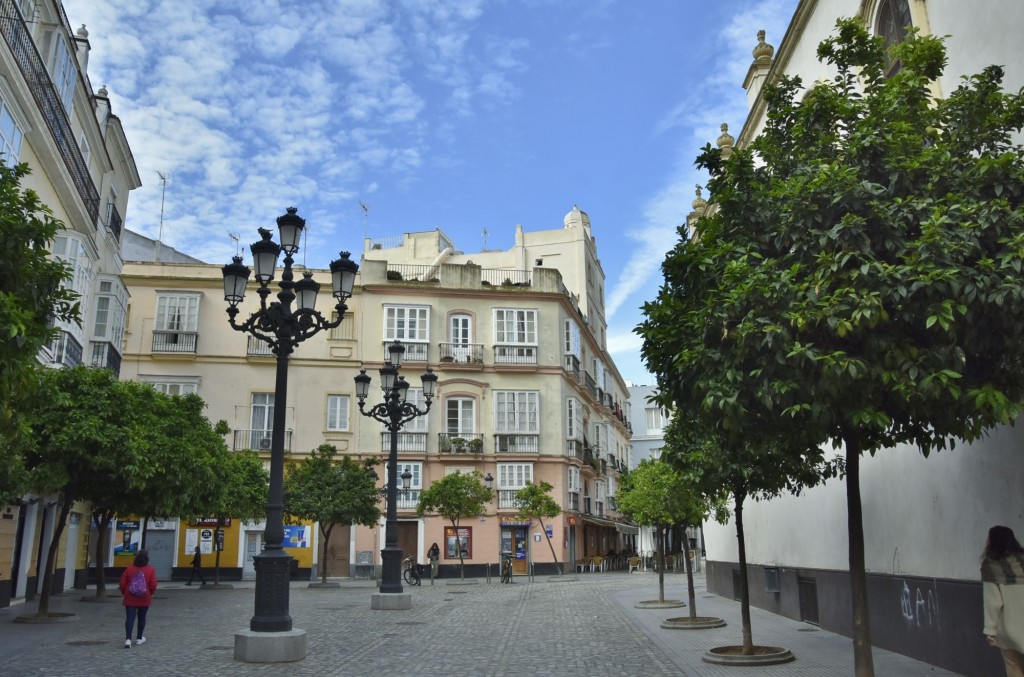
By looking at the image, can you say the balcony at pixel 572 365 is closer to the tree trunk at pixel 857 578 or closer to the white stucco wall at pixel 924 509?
the white stucco wall at pixel 924 509

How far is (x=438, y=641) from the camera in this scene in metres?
14.2

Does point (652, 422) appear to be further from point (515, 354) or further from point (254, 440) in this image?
point (254, 440)

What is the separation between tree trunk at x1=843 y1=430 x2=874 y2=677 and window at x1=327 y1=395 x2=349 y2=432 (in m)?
31.9

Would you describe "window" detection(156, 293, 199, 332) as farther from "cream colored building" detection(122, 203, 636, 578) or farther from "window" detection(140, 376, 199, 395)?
"window" detection(140, 376, 199, 395)

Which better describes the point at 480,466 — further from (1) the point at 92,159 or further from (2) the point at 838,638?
(2) the point at 838,638

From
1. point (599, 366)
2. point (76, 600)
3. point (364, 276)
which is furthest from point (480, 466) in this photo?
point (76, 600)

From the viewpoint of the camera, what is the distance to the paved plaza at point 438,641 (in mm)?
10961

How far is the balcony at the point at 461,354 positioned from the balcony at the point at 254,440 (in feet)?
24.9

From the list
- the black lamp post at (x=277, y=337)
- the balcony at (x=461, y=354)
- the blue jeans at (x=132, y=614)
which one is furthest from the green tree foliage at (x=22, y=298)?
the balcony at (x=461, y=354)

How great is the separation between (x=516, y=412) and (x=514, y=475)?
2.83 m

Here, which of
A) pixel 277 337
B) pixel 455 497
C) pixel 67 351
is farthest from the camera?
pixel 455 497

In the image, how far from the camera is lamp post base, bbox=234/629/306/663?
11.2 meters

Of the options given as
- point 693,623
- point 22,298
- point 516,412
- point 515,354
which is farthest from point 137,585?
point 515,354

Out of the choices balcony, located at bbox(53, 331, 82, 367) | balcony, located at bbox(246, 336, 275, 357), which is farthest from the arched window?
balcony, located at bbox(246, 336, 275, 357)
